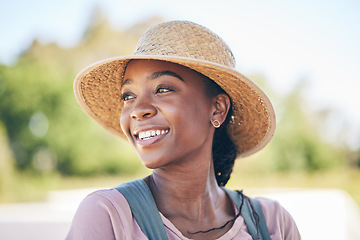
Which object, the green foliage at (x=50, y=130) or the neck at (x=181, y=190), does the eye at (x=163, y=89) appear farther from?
the green foliage at (x=50, y=130)

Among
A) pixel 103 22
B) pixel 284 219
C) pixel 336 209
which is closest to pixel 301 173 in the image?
pixel 336 209

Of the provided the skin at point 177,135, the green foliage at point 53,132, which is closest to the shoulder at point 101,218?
the skin at point 177,135

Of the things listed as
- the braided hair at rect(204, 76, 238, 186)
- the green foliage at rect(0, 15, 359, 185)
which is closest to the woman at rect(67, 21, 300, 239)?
the braided hair at rect(204, 76, 238, 186)

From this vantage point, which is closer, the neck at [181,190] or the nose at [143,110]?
the nose at [143,110]

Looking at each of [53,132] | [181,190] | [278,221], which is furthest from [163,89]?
[53,132]

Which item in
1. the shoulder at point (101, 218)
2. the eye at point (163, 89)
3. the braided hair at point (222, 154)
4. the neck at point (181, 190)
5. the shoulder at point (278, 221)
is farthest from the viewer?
the braided hair at point (222, 154)

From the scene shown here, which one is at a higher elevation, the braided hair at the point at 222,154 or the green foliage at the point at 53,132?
the braided hair at the point at 222,154

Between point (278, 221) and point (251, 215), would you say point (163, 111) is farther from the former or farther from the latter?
point (278, 221)

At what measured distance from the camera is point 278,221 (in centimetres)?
208

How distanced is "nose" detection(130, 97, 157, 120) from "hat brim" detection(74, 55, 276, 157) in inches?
7.8

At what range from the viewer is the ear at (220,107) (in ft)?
6.56

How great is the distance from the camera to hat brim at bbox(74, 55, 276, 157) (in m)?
1.84

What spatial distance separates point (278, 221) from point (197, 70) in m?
0.89

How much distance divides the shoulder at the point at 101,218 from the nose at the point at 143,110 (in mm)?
352
